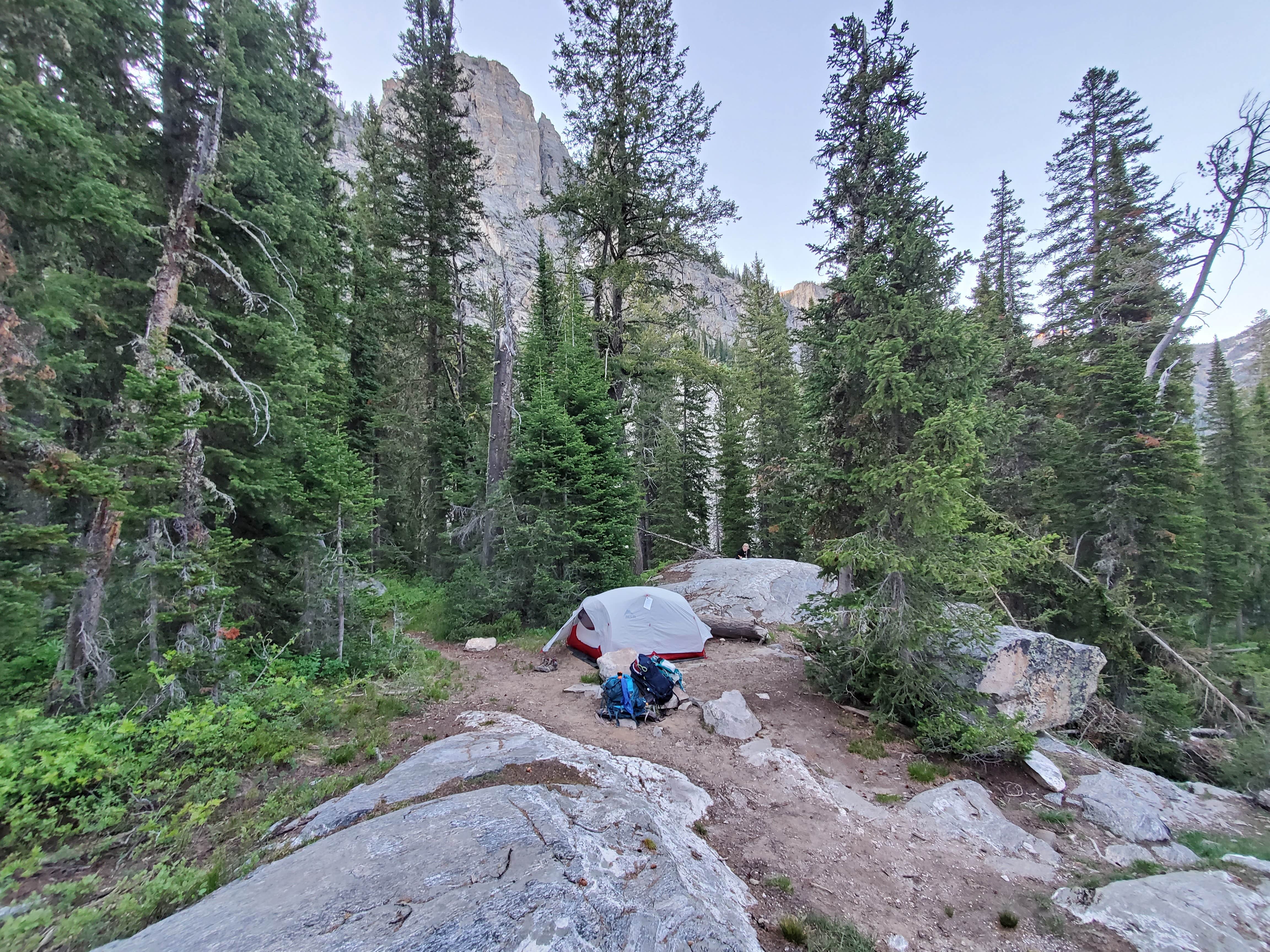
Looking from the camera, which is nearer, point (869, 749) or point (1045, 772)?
point (1045, 772)

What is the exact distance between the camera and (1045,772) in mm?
5977

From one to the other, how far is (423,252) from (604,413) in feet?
31.3

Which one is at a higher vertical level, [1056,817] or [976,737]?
[976,737]

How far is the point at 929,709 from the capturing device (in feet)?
22.3

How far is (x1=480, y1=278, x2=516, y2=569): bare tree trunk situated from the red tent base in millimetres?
3091

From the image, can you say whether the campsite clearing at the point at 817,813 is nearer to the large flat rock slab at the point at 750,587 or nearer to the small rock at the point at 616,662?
the small rock at the point at 616,662

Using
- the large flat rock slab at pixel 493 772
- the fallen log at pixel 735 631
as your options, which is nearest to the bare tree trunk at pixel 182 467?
the large flat rock slab at pixel 493 772

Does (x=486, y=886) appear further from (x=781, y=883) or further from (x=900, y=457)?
(x=900, y=457)

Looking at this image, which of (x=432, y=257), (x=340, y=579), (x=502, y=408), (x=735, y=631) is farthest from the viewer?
(x=432, y=257)

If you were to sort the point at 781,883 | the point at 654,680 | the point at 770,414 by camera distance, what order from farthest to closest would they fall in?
the point at 770,414 → the point at 654,680 → the point at 781,883

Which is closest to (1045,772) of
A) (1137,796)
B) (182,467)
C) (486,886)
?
(1137,796)

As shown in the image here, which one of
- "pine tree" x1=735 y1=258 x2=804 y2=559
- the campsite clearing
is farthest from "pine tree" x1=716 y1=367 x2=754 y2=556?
the campsite clearing

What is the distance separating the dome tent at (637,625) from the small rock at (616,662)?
2.20 feet

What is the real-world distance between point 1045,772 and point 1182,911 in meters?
2.54
